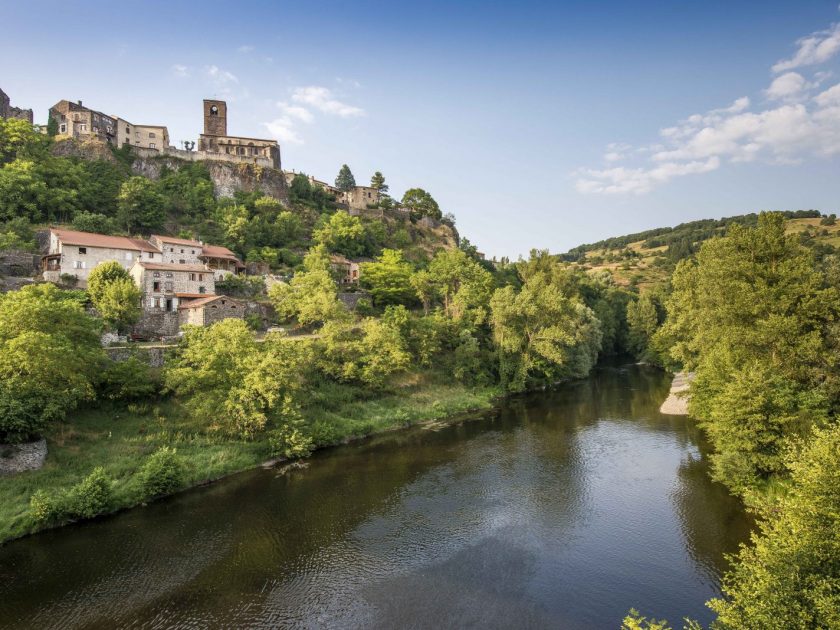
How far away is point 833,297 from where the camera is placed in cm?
2517

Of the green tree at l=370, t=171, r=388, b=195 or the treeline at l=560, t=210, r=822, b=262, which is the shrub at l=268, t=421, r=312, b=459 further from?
the treeline at l=560, t=210, r=822, b=262

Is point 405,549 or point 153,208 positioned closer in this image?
point 405,549

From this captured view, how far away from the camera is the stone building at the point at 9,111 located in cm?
6869

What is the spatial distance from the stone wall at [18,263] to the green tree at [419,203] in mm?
61558

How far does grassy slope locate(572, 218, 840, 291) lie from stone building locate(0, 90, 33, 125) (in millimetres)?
104859

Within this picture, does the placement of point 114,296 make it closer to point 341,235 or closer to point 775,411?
point 341,235

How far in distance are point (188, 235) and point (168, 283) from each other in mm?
17133

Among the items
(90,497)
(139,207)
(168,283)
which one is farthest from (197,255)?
(90,497)

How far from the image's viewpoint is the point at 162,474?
23.6 metres

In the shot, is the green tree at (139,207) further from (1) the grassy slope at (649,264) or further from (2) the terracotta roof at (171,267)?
(1) the grassy slope at (649,264)

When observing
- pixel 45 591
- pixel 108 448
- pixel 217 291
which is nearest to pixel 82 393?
A: pixel 108 448

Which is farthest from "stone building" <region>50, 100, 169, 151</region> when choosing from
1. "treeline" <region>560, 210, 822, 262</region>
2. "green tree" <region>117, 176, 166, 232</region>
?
"treeline" <region>560, 210, 822, 262</region>

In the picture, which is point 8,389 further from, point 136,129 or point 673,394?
point 136,129

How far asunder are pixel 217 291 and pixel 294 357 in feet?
73.1
